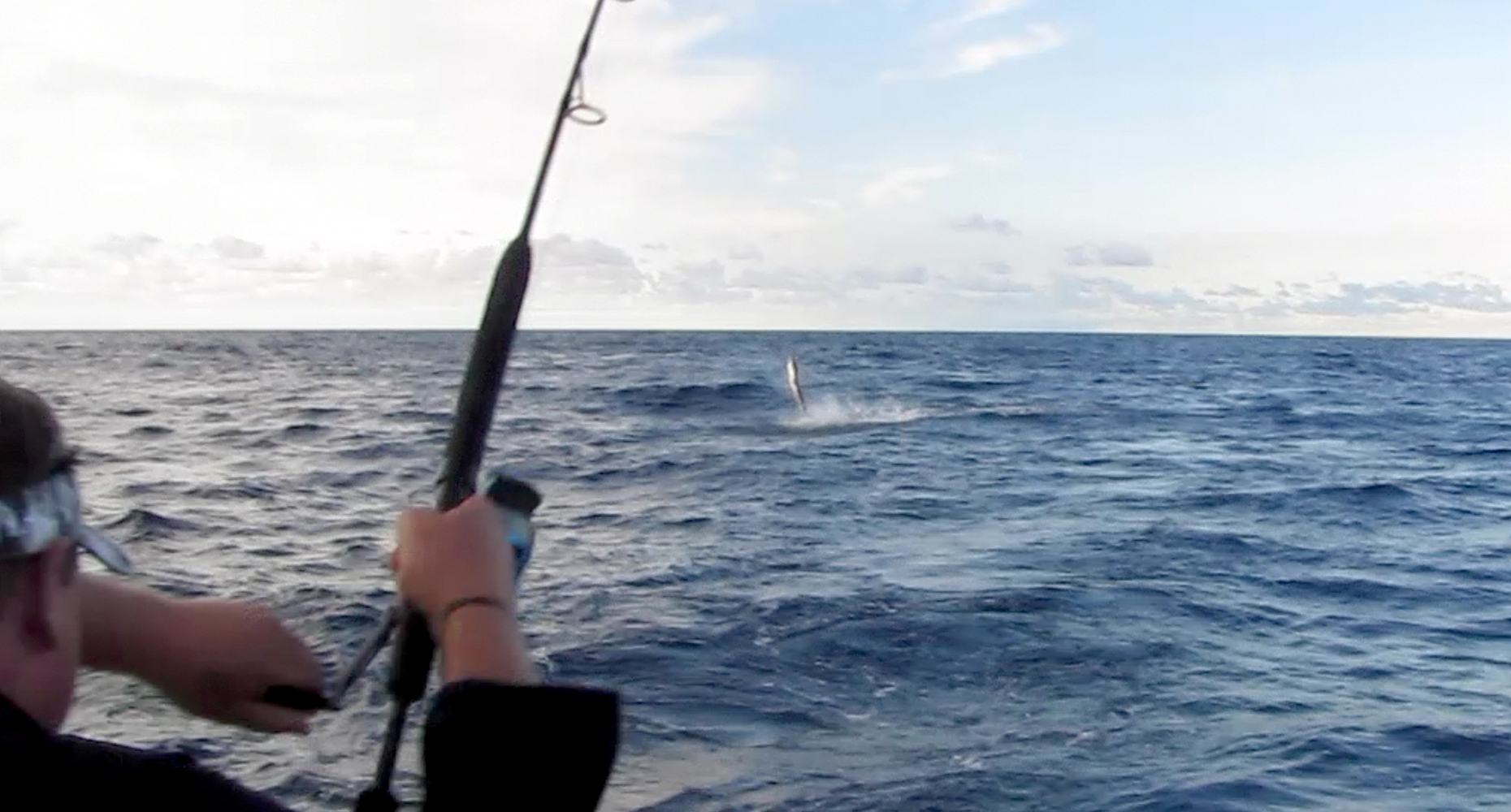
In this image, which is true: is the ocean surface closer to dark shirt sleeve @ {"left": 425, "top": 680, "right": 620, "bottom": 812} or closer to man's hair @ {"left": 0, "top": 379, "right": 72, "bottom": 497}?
dark shirt sleeve @ {"left": 425, "top": 680, "right": 620, "bottom": 812}

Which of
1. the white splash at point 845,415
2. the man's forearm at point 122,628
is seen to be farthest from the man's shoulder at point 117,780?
the white splash at point 845,415

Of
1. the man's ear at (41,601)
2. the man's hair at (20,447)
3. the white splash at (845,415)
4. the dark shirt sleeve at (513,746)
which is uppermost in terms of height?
the man's hair at (20,447)

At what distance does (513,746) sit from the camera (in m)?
1.47

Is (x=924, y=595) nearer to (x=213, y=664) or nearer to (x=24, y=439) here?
(x=213, y=664)

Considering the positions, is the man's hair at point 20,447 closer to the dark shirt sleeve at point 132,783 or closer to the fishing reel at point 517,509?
the dark shirt sleeve at point 132,783

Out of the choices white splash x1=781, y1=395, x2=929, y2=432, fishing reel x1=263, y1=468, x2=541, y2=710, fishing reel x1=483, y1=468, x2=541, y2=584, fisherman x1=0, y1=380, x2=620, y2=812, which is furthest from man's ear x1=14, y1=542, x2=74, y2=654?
white splash x1=781, y1=395, x2=929, y2=432

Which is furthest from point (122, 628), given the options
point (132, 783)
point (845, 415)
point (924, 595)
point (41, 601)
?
point (845, 415)

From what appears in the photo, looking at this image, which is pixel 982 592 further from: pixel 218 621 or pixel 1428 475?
pixel 1428 475

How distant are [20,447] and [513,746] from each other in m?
0.52

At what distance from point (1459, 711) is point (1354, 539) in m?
6.63

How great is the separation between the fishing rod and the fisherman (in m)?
0.07

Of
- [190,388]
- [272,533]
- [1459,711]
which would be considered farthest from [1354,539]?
[190,388]

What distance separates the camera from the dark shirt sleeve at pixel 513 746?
1.47 metres

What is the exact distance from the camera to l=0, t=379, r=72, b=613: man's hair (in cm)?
131
